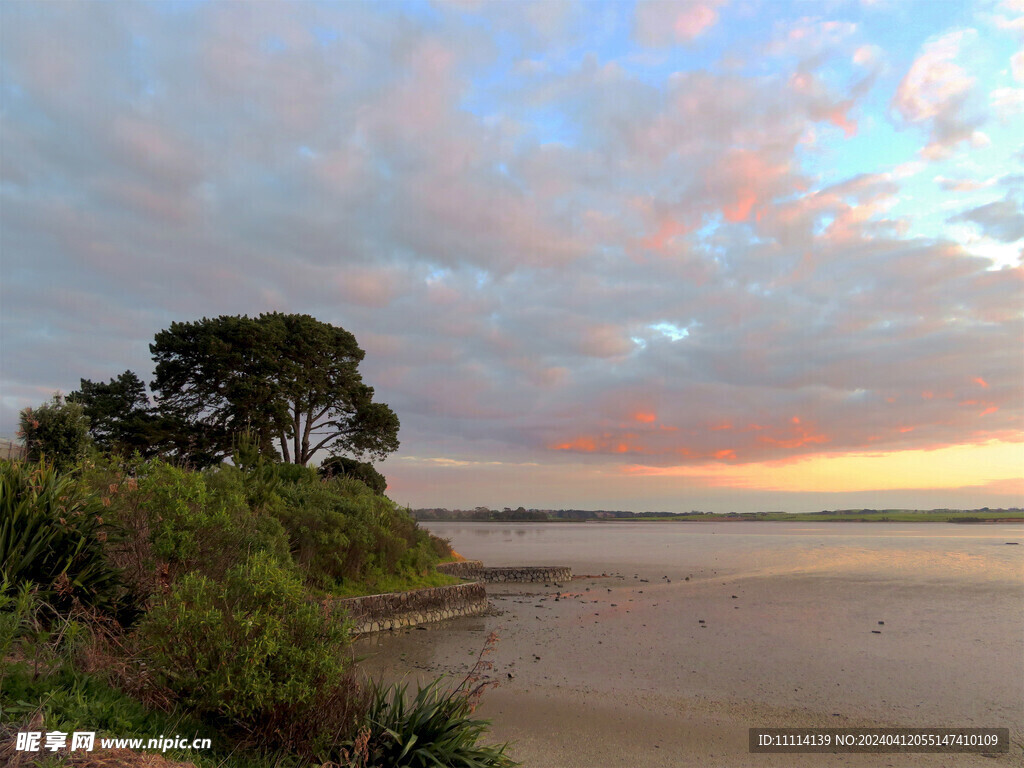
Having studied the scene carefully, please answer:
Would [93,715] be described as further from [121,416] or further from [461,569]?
[121,416]

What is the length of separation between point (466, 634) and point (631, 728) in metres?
7.91

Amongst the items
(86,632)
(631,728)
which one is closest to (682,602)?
(631,728)

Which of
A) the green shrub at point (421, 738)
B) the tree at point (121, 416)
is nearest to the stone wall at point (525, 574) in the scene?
the tree at point (121, 416)

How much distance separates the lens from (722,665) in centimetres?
1267

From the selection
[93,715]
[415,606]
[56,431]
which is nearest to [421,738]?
Answer: [93,715]

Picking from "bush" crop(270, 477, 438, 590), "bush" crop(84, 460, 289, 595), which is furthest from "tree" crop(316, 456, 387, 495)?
"bush" crop(84, 460, 289, 595)

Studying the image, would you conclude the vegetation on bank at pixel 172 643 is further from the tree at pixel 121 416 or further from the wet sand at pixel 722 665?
the tree at pixel 121 416

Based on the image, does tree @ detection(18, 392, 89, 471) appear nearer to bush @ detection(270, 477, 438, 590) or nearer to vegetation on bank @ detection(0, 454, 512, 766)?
bush @ detection(270, 477, 438, 590)

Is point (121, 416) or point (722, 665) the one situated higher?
point (121, 416)

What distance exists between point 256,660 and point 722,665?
11.1 metres

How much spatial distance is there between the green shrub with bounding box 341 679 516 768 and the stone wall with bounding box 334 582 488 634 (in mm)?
8860

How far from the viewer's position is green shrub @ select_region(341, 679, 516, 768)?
4.84 meters

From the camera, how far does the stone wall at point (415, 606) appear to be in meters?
15.2

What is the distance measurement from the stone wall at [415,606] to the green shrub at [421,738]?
886 cm
